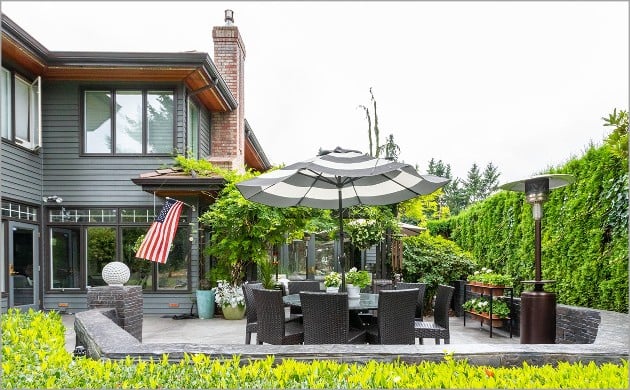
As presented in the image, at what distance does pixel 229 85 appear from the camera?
13.2 meters

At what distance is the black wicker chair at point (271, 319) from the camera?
5070 millimetres

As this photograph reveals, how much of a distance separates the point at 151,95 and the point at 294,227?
12.9 feet

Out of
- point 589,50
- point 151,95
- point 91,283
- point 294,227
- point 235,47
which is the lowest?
point 91,283

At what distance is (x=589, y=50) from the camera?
4621mm

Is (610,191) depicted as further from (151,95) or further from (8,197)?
(8,197)

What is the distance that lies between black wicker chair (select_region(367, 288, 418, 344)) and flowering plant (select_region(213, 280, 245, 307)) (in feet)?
18.1

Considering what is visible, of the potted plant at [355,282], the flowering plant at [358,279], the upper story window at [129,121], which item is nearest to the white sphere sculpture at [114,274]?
the potted plant at [355,282]

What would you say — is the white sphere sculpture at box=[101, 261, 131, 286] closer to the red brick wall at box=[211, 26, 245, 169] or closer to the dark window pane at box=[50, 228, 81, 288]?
the dark window pane at box=[50, 228, 81, 288]

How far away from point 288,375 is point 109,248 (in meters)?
9.06

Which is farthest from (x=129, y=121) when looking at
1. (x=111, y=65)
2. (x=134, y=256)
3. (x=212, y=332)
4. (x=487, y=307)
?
(x=487, y=307)

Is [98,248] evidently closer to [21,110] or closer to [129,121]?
[129,121]

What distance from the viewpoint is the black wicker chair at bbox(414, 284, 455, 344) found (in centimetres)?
534

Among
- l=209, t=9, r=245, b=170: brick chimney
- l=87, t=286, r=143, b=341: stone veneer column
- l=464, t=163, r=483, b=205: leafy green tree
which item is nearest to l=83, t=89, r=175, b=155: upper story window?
l=209, t=9, r=245, b=170: brick chimney

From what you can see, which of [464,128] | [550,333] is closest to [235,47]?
[550,333]
